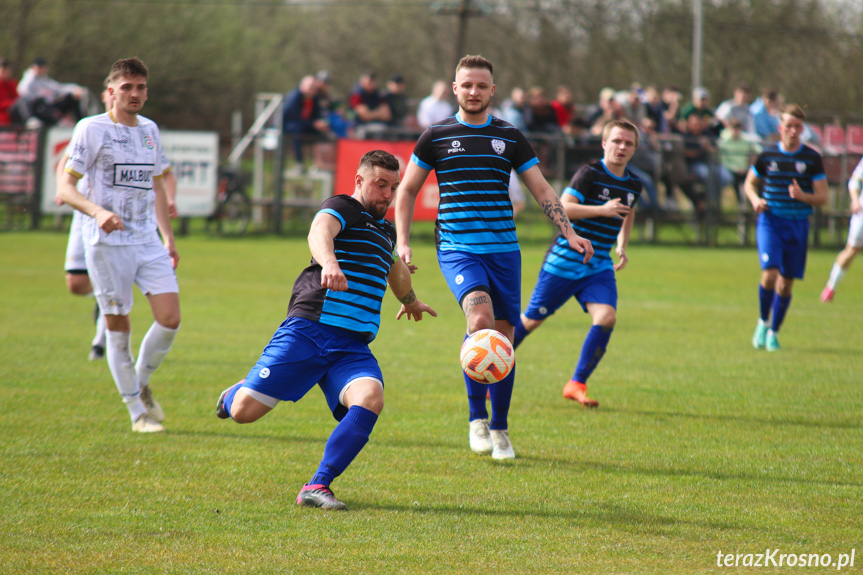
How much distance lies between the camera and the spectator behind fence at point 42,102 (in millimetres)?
18750

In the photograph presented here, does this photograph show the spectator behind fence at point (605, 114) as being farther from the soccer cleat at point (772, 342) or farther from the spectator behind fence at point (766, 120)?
the soccer cleat at point (772, 342)

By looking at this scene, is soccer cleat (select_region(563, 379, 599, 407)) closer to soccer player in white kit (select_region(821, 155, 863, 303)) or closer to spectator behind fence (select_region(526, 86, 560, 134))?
soccer player in white kit (select_region(821, 155, 863, 303))

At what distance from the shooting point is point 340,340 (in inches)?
179

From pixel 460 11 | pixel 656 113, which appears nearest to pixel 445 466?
pixel 656 113

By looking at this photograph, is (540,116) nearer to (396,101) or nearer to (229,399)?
(396,101)

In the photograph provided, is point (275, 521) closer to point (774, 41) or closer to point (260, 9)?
point (774, 41)

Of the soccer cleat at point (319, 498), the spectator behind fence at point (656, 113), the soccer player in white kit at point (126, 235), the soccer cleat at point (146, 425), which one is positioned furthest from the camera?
the spectator behind fence at point (656, 113)

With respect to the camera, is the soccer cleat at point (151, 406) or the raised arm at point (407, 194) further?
the soccer cleat at point (151, 406)

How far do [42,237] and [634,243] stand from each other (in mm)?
12248

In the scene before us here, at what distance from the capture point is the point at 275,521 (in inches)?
164

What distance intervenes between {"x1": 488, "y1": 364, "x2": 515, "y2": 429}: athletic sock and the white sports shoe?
0.04m

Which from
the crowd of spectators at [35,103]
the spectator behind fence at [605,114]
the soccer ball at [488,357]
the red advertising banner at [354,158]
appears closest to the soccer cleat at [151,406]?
the soccer ball at [488,357]

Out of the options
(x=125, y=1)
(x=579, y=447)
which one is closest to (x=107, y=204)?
(x=579, y=447)

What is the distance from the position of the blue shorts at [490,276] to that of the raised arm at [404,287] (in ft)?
1.70
